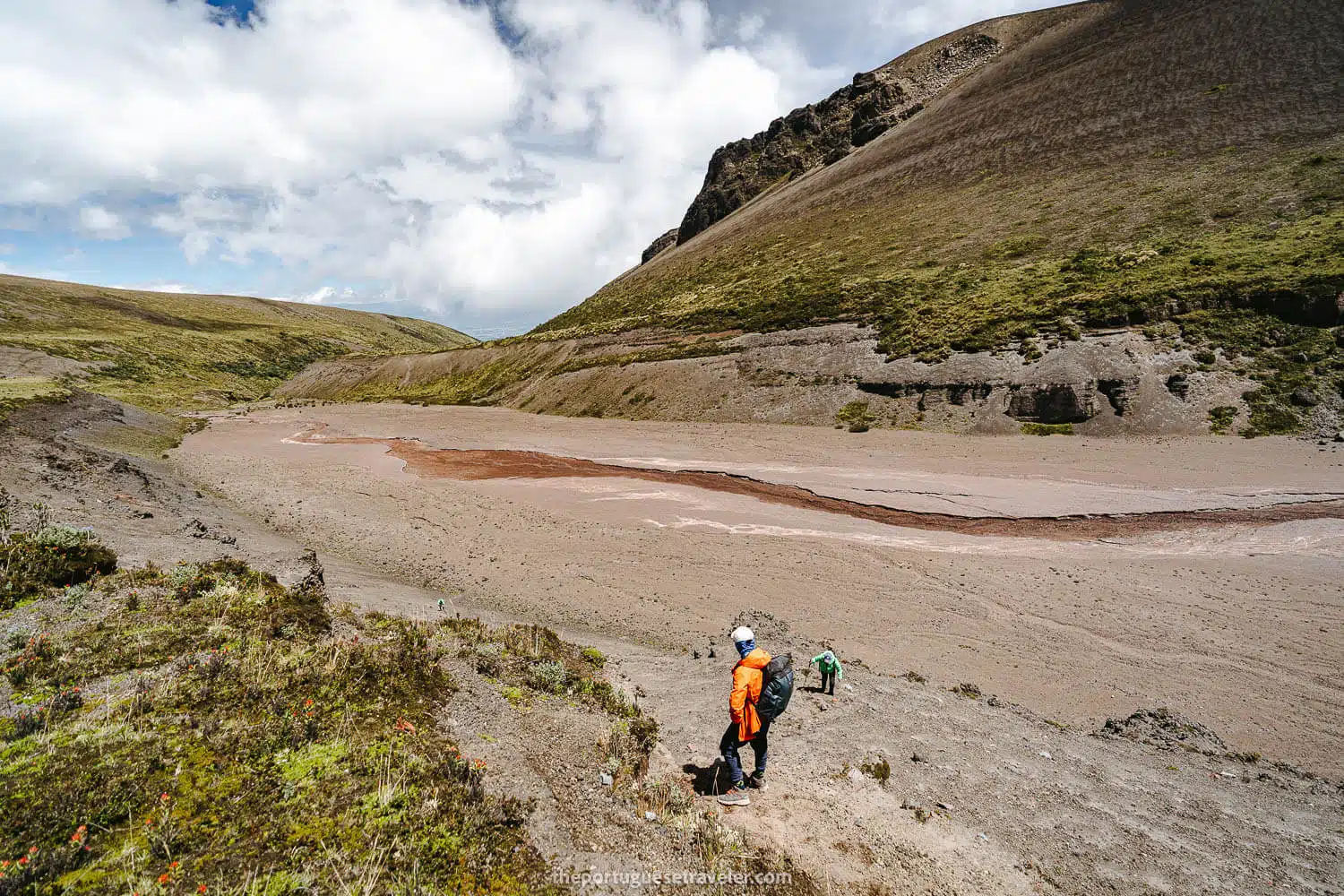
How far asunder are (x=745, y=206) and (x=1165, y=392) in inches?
→ 3655

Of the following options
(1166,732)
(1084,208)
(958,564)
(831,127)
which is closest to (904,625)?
(958,564)

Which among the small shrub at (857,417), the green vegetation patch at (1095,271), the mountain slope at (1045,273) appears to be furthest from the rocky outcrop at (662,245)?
the small shrub at (857,417)

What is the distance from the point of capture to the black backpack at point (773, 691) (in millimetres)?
5656

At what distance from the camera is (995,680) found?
Answer: 31.8ft

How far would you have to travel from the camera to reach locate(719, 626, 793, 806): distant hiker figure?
556 centimetres

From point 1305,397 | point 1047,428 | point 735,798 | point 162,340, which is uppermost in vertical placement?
point 162,340

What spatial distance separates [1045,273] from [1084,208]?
13.8 meters

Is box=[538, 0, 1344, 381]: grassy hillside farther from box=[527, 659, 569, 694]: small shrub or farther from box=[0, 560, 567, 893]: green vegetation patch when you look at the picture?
box=[0, 560, 567, 893]: green vegetation patch

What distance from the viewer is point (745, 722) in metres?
5.59

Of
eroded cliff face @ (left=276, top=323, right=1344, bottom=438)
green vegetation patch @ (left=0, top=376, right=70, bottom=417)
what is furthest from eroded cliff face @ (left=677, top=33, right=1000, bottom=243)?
green vegetation patch @ (left=0, top=376, right=70, bottom=417)

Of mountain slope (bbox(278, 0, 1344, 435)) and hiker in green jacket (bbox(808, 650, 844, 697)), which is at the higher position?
mountain slope (bbox(278, 0, 1344, 435))

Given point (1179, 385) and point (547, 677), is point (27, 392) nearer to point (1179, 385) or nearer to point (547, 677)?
point (547, 677)

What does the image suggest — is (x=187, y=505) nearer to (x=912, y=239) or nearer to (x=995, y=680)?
(x=995, y=680)

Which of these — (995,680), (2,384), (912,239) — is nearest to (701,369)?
(912,239)
